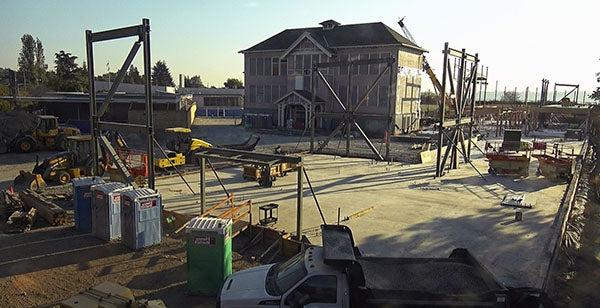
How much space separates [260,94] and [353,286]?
161 ft

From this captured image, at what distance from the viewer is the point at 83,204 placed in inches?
550

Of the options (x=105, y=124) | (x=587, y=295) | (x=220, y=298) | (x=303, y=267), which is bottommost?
(x=587, y=295)

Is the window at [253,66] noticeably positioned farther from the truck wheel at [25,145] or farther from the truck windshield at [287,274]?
the truck windshield at [287,274]


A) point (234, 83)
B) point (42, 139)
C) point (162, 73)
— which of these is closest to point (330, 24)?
point (42, 139)

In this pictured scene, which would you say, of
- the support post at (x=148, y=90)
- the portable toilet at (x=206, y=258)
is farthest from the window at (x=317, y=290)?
the support post at (x=148, y=90)

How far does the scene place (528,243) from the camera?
14.0 m

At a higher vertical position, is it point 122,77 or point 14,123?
point 122,77

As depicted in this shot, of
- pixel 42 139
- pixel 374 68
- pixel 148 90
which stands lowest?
pixel 42 139

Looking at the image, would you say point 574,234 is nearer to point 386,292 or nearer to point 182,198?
point 386,292

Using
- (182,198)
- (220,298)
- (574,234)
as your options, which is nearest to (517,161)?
(574,234)

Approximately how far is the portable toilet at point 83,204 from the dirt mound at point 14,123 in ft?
87.2

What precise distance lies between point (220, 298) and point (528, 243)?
1094 centimetres

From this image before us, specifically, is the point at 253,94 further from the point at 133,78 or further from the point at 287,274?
the point at 133,78

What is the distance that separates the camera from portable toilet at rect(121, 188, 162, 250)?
12.2 metres
